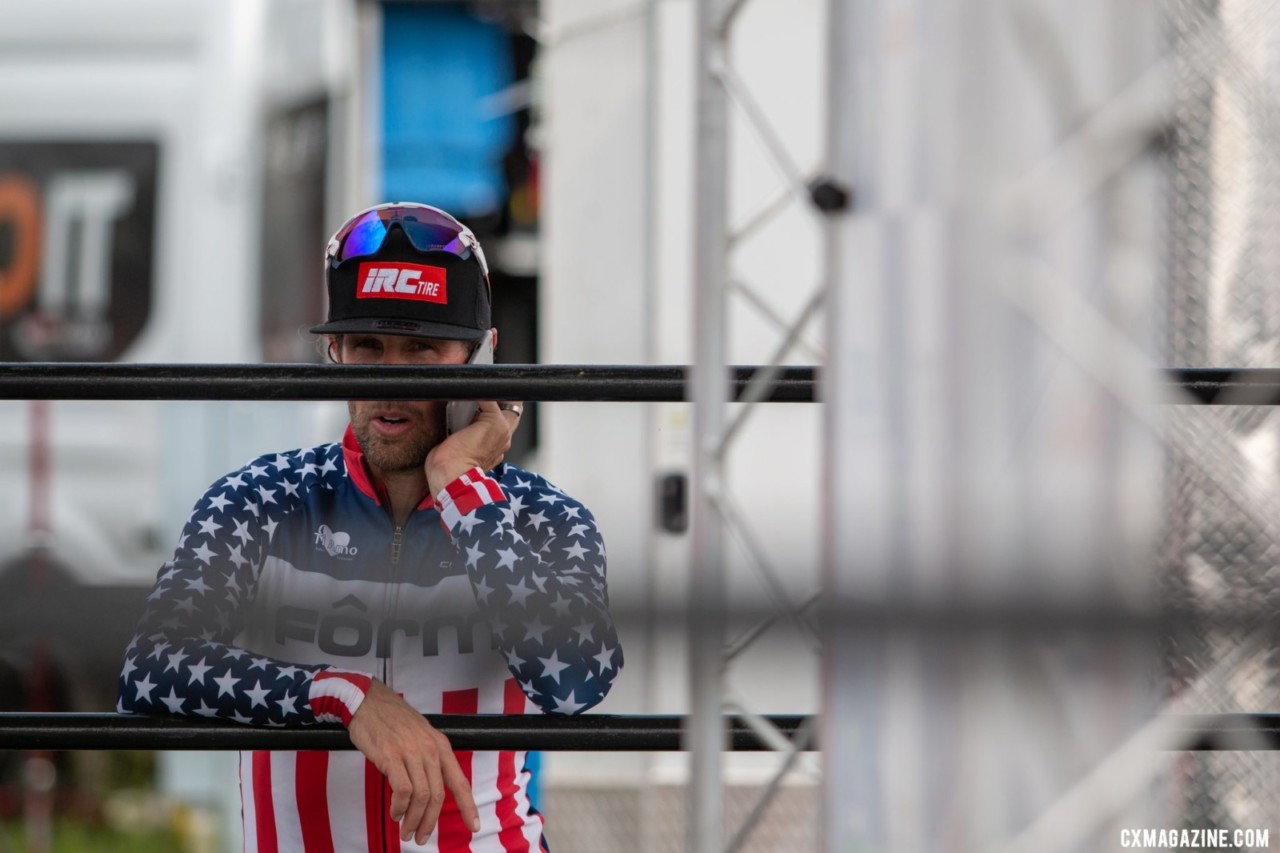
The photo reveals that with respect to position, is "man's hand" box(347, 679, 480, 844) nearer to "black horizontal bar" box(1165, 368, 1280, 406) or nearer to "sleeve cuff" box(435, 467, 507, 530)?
"sleeve cuff" box(435, 467, 507, 530)

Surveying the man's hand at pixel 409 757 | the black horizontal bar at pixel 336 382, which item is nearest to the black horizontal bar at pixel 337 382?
the black horizontal bar at pixel 336 382

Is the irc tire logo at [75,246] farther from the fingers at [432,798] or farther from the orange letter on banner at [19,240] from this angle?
the fingers at [432,798]

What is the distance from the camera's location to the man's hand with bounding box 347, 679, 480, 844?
1.52 meters

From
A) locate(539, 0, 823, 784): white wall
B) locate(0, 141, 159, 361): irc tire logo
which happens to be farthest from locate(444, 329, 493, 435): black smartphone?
locate(0, 141, 159, 361): irc tire logo

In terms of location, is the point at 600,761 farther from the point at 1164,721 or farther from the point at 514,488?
the point at 1164,721

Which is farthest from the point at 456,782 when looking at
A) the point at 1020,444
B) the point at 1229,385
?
the point at 1229,385

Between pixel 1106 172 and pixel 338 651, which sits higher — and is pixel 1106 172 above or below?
above

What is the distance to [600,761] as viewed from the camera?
5.03 metres

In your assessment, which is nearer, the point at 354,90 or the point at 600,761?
the point at 600,761

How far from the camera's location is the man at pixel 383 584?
161 centimetres

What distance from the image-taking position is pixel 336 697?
157 cm

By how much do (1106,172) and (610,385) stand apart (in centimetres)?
51

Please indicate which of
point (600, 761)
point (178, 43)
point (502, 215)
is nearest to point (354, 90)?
point (178, 43)

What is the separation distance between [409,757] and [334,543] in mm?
423
